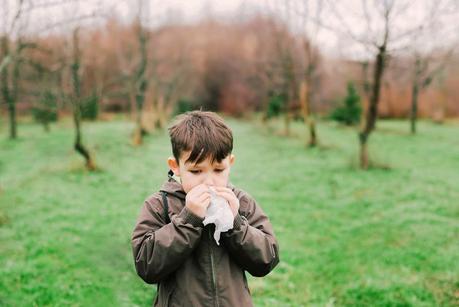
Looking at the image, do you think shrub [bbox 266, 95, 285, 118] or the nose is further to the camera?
shrub [bbox 266, 95, 285, 118]

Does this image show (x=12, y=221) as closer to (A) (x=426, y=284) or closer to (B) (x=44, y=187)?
(B) (x=44, y=187)

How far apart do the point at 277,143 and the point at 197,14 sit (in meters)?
55.6

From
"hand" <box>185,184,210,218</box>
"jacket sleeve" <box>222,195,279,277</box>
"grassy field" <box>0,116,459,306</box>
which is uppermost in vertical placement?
"hand" <box>185,184,210,218</box>

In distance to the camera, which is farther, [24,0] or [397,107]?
[397,107]

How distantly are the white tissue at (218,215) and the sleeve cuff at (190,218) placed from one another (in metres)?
0.02

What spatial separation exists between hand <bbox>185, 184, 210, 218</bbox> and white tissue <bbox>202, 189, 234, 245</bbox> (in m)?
0.03

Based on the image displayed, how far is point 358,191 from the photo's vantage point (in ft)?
32.0

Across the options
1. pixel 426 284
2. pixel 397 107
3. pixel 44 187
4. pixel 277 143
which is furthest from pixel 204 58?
pixel 426 284

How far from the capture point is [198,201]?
1926 millimetres

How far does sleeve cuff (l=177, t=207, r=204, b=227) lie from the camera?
195cm

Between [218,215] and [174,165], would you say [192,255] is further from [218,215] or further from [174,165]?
[174,165]

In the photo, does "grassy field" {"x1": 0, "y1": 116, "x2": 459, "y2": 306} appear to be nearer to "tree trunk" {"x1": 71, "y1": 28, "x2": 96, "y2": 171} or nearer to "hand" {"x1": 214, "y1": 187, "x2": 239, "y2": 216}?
"tree trunk" {"x1": 71, "y1": 28, "x2": 96, "y2": 171}

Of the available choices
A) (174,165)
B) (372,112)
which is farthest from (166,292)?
(372,112)

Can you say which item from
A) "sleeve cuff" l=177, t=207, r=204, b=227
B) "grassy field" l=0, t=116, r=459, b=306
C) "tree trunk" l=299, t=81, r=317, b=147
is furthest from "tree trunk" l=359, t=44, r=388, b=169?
"sleeve cuff" l=177, t=207, r=204, b=227
